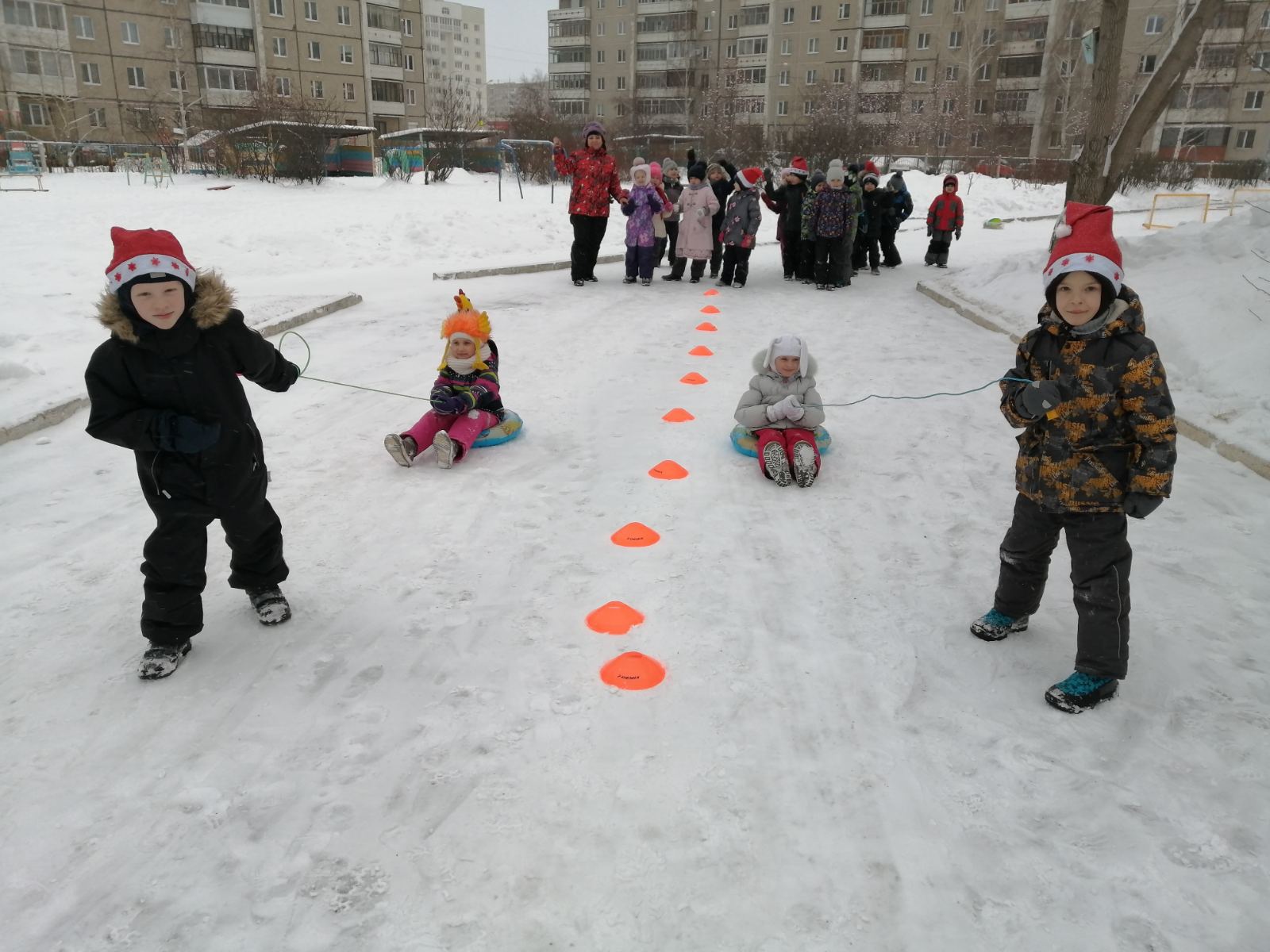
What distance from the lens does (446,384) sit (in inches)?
219

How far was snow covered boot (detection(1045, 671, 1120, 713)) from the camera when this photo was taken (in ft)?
9.89

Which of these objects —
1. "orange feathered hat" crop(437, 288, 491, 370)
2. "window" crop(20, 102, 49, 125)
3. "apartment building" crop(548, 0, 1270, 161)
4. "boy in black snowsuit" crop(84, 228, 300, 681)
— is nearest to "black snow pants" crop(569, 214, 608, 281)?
"orange feathered hat" crop(437, 288, 491, 370)

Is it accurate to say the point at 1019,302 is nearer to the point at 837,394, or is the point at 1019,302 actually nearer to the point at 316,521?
the point at 837,394

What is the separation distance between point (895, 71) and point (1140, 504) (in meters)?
67.1

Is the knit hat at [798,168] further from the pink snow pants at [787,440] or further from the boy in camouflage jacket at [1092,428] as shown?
the boy in camouflage jacket at [1092,428]

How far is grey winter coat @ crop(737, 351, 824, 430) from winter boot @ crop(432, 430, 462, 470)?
5.95 feet

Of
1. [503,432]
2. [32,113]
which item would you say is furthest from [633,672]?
[32,113]

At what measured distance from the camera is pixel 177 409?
3.07 meters

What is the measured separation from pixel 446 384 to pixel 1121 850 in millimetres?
4427

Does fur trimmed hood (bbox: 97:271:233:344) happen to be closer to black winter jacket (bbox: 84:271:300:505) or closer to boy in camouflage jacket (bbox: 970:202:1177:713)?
black winter jacket (bbox: 84:271:300:505)

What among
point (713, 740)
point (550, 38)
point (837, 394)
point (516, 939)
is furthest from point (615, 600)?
point (550, 38)

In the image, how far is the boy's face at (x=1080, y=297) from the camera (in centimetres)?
280

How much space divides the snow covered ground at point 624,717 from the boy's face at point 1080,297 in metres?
1.37

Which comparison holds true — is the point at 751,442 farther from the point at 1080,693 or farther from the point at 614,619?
the point at 1080,693
